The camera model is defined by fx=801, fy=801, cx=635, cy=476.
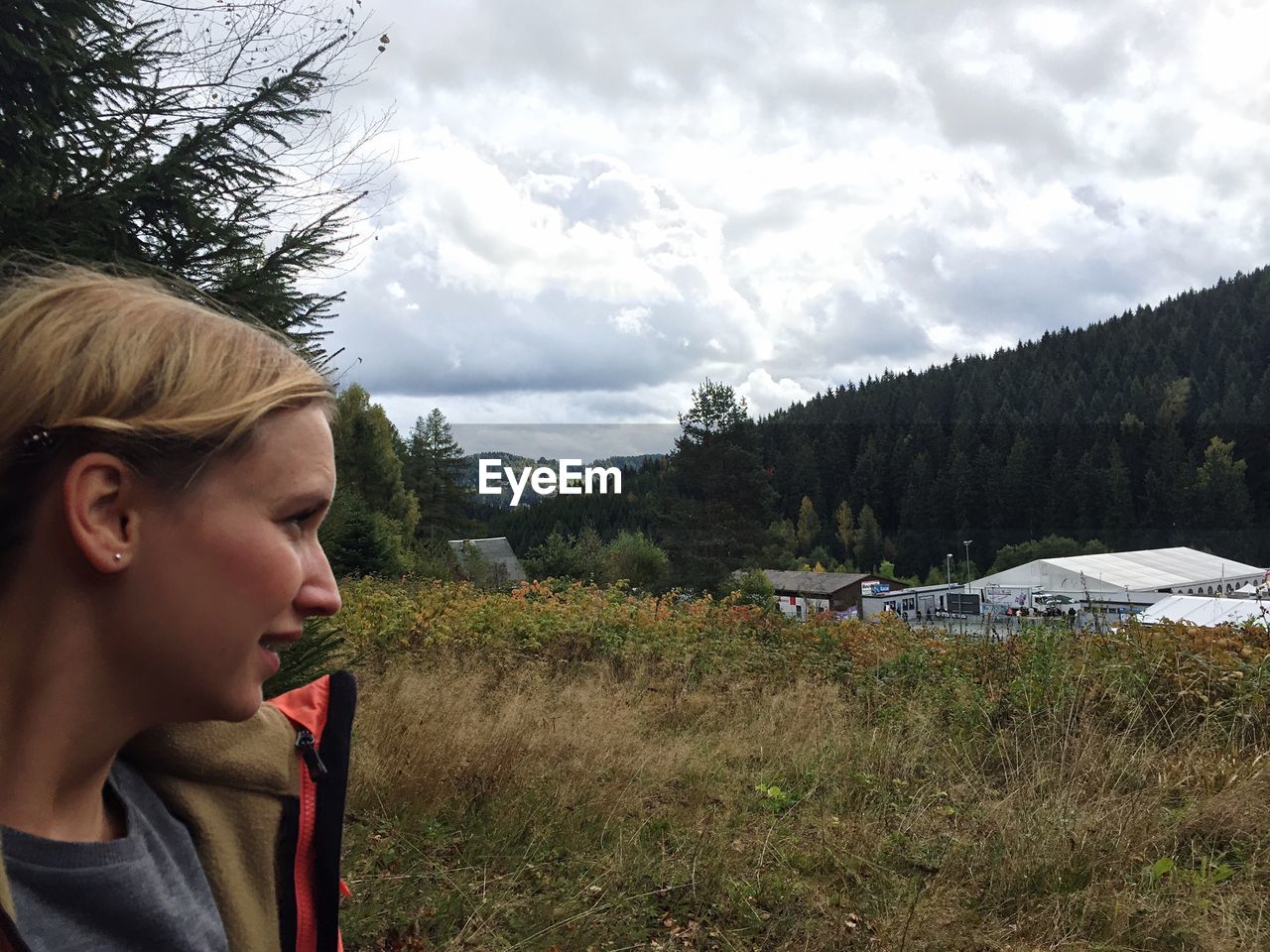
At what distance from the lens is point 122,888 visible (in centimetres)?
68

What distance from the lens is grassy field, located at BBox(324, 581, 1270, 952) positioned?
3020 mm

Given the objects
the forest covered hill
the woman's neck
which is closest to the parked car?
the woman's neck

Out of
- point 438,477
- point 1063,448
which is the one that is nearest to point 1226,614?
point 438,477

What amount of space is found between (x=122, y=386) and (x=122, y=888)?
43cm

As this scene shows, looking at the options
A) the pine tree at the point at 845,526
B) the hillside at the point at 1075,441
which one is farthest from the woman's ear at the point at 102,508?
the pine tree at the point at 845,526

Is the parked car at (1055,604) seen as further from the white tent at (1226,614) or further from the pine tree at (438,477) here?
the pine tree at (438,477)

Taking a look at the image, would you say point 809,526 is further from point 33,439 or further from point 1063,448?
point 33,439

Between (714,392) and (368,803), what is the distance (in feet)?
139

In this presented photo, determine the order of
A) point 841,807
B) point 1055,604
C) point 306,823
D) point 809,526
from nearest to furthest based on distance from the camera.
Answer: point 306,823 → point 841,807 → point 1055,604 → point 809,526

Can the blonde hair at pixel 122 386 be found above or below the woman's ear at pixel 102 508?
above

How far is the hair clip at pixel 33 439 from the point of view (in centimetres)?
60

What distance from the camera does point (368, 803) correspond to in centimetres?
379

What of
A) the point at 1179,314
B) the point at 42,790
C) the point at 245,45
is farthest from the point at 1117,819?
the point at 1179,314

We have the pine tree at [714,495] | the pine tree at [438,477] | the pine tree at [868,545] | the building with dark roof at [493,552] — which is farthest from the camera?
the pine tree at [868,545]
